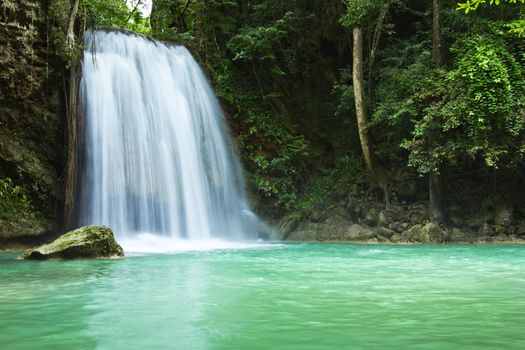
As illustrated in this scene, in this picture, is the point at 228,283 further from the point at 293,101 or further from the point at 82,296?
the point at 293,101

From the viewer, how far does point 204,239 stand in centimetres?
1602

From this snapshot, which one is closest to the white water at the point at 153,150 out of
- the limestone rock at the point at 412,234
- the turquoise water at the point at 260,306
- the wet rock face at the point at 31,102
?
the wet rock face at the point at 31,102

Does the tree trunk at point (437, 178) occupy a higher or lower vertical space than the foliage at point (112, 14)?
lower

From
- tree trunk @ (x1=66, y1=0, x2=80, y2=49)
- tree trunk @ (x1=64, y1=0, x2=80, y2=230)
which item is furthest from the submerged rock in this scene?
tree trunk @ (x1=66, y1=0, x2=80, y2=49)

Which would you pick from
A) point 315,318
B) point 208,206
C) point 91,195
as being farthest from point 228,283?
point 208,206

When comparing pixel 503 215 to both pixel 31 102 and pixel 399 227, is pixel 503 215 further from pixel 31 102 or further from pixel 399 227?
pixel 31 102

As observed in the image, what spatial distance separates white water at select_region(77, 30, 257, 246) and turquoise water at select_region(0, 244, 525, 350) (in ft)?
19.2

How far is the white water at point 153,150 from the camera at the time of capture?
1465cm

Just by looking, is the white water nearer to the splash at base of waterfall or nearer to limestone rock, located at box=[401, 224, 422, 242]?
the splash at base of waterfall

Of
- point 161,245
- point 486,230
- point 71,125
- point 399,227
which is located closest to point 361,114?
point 399,227

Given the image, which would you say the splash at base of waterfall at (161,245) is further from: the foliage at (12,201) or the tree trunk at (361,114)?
the tree trunk at (361,114)

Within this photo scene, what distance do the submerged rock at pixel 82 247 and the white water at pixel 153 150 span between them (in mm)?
2486

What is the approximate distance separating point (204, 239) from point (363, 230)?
5219 millimetres

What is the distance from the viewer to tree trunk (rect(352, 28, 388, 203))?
17.4m
